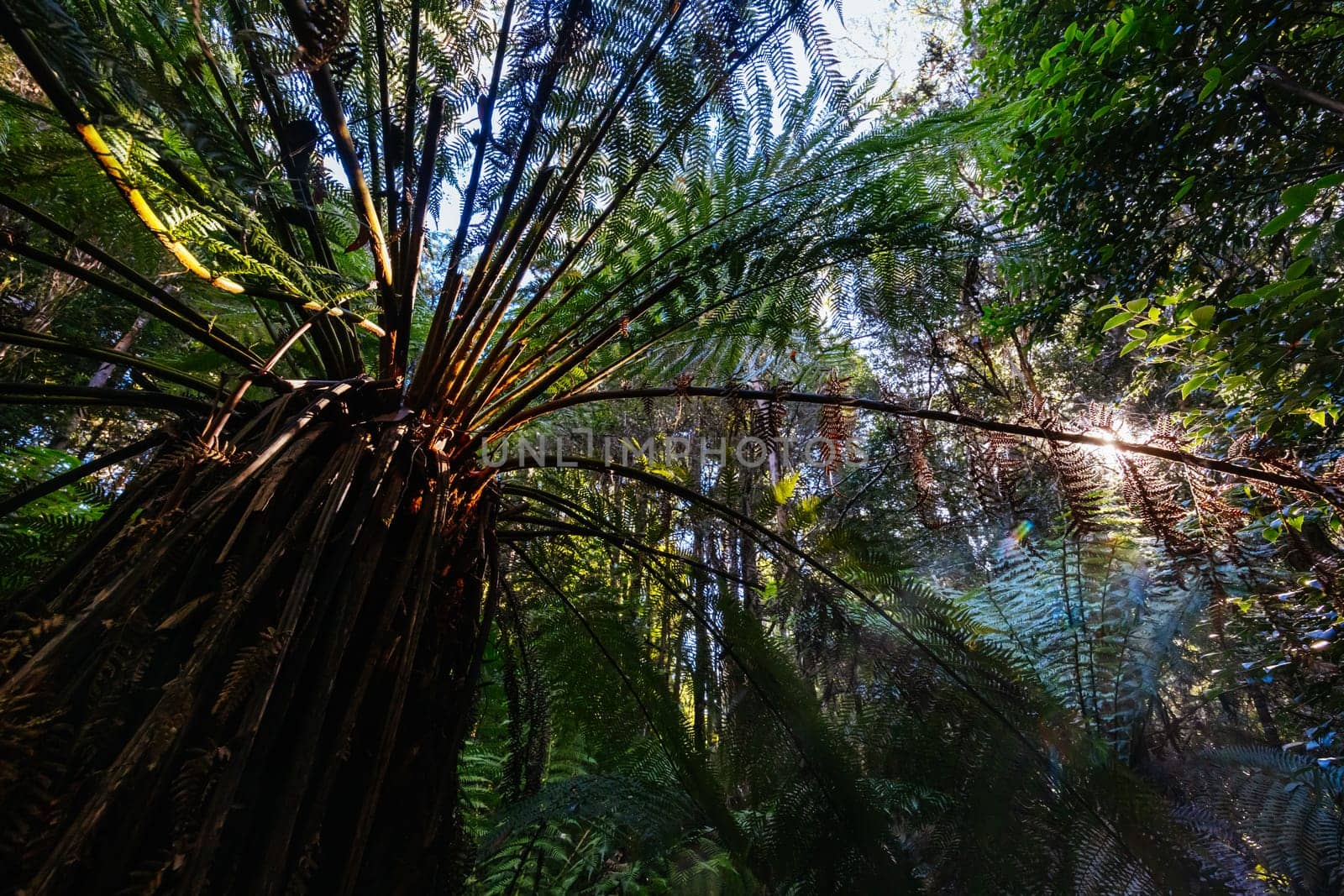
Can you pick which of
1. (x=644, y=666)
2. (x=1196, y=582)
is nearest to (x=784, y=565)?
(x=644, y=666)

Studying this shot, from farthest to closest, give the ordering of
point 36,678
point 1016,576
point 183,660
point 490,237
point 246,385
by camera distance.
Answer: point 1016,576 < point 490,237 < point 246,385 < point 183,660 < point 36,678

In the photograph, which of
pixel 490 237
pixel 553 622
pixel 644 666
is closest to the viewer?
pixel 490 237

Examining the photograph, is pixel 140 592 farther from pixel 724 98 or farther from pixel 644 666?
pixel 724 98

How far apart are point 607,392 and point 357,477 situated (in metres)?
0.44

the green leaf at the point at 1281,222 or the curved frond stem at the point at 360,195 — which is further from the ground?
the curved frond stem at the point at 360,195

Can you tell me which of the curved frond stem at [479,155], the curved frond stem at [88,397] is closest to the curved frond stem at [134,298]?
the curved frond stem at [88,397]

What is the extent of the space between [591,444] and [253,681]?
4.93 ft

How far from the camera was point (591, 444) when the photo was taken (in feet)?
6.58

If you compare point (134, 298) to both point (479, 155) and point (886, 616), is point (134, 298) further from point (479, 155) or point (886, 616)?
point (886, 616)

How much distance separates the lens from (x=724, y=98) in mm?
1151

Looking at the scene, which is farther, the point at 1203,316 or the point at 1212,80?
the point at 1212,80

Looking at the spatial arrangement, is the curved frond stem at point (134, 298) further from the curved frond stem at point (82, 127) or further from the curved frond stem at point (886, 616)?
the curved frond stem at point (886, 616)

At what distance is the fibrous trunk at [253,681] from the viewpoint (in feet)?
1.43

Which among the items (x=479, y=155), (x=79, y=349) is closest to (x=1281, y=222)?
(x=479, y=155)
